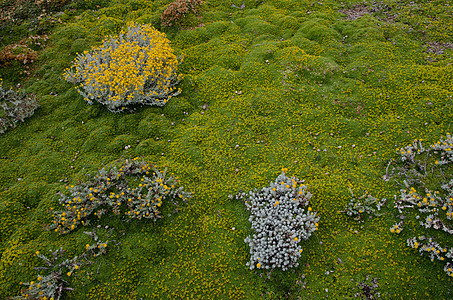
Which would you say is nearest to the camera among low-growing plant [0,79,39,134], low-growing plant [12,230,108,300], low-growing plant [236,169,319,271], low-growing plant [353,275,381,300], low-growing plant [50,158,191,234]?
low-growing plant [353,275,381,300]

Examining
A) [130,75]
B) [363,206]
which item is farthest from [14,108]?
[363,206]

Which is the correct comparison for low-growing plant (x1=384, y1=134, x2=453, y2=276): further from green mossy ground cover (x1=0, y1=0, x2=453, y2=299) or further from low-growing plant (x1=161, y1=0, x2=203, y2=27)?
low-growing plant (x1=161, y1=0, x2=203, y2=27)

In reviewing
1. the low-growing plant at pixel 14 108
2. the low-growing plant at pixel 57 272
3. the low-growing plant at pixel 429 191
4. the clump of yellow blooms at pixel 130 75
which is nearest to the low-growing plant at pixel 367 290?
the low-growing plant at pixel 429 191

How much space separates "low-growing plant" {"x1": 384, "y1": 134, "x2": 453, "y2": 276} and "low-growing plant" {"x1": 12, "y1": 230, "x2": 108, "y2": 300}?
6.96 m

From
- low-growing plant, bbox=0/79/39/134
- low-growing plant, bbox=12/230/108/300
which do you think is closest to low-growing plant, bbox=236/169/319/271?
low-growing plant, bbox=12/230/108/300

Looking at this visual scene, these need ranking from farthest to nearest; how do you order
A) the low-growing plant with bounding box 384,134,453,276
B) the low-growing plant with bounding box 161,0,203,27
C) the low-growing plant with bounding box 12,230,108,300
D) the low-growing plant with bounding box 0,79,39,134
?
the low-growing plant with bounding box 161,0,203,27
the low-growing plant with bounding box 0,79,39,134
the low-growing plant with bounding box 384,134,453,276
the low-growing plant with bounding box 12,230,108,300

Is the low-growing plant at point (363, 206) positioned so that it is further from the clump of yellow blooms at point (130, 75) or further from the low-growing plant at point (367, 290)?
the clump of yellow blooms at point (130, 75)

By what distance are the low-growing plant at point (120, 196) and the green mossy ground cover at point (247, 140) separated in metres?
0.32

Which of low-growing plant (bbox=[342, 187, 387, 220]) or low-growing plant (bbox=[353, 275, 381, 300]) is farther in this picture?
low-growing plant (bbox=[342, 187, 387, 220])

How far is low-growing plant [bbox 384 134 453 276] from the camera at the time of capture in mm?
5590

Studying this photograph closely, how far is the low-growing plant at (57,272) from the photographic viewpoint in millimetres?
5453

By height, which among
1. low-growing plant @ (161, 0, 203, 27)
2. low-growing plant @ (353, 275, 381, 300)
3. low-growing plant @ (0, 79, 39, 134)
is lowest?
low-growing plant @ (353, 275, 381, 300)

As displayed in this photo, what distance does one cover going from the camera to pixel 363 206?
625 cm

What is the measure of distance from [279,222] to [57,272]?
202 inches
